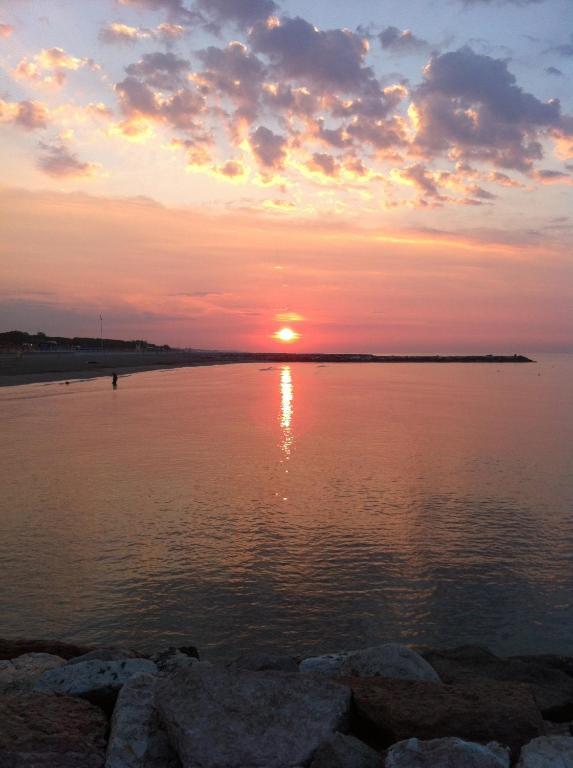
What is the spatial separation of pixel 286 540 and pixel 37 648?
6505 mm

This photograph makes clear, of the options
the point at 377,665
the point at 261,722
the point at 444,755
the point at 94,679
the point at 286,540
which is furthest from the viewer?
the point at 286,540

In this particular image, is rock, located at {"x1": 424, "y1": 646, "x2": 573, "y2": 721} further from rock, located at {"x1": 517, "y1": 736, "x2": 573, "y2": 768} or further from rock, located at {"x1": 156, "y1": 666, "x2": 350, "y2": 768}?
rock, located at {"x1": 156, "y1": 666, "x2": 350, "y2": 768}

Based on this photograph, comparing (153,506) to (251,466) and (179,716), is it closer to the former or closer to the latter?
(251,466)

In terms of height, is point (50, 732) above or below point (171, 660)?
above

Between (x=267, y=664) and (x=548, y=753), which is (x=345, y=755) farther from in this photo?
(x=267, y=664)

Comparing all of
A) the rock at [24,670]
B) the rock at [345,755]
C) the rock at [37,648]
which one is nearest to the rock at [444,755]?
the rock at [345,755]

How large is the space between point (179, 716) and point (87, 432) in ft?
87.6

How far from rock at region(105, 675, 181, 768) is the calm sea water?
10.5 ft

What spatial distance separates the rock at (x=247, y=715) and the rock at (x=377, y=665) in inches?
51.9

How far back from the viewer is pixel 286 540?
13469 mm

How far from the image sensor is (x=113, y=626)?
938 cm

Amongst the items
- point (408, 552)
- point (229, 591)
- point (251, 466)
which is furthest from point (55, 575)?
point (251, 466)

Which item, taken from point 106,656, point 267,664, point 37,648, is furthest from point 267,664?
point 37,648

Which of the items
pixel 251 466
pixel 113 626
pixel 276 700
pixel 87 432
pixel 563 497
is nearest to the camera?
pixel 276 700
